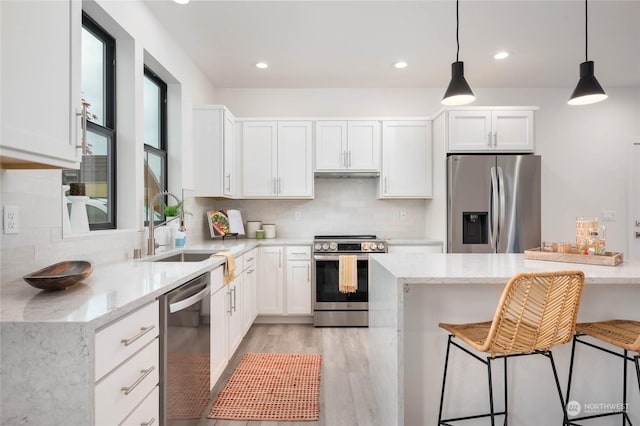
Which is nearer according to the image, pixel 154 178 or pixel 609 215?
pixel 154 178

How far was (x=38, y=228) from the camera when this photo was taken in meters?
1.57

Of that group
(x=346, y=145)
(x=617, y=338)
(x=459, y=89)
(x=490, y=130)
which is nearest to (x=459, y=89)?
(x=459, y=89)

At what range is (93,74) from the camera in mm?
2236

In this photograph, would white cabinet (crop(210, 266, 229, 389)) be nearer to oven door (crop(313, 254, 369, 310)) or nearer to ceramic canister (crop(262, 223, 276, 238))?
oven door (crop(313, 254, 369, 310))

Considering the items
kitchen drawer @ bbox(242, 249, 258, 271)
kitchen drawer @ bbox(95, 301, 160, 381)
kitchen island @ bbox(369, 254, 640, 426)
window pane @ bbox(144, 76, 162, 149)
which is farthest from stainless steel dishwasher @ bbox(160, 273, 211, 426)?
window pane @ bbox(144, 76, 162, 149)

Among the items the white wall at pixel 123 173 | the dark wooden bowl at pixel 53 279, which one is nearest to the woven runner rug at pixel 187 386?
the dark wooden bowl at pixel 53 279

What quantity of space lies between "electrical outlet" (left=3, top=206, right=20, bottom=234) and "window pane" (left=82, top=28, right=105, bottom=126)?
0.89m

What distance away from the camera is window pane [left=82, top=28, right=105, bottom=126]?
2145 millimetres

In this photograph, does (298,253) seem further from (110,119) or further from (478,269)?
(478,269)

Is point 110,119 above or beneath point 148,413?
above

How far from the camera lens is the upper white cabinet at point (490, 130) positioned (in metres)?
3.71

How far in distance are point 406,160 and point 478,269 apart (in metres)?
2.54

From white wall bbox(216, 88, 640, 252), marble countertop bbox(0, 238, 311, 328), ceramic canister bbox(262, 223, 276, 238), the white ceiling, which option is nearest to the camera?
marble countertop bbox(0, 238, 311, 328)

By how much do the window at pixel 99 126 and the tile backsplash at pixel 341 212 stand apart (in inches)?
81.1
